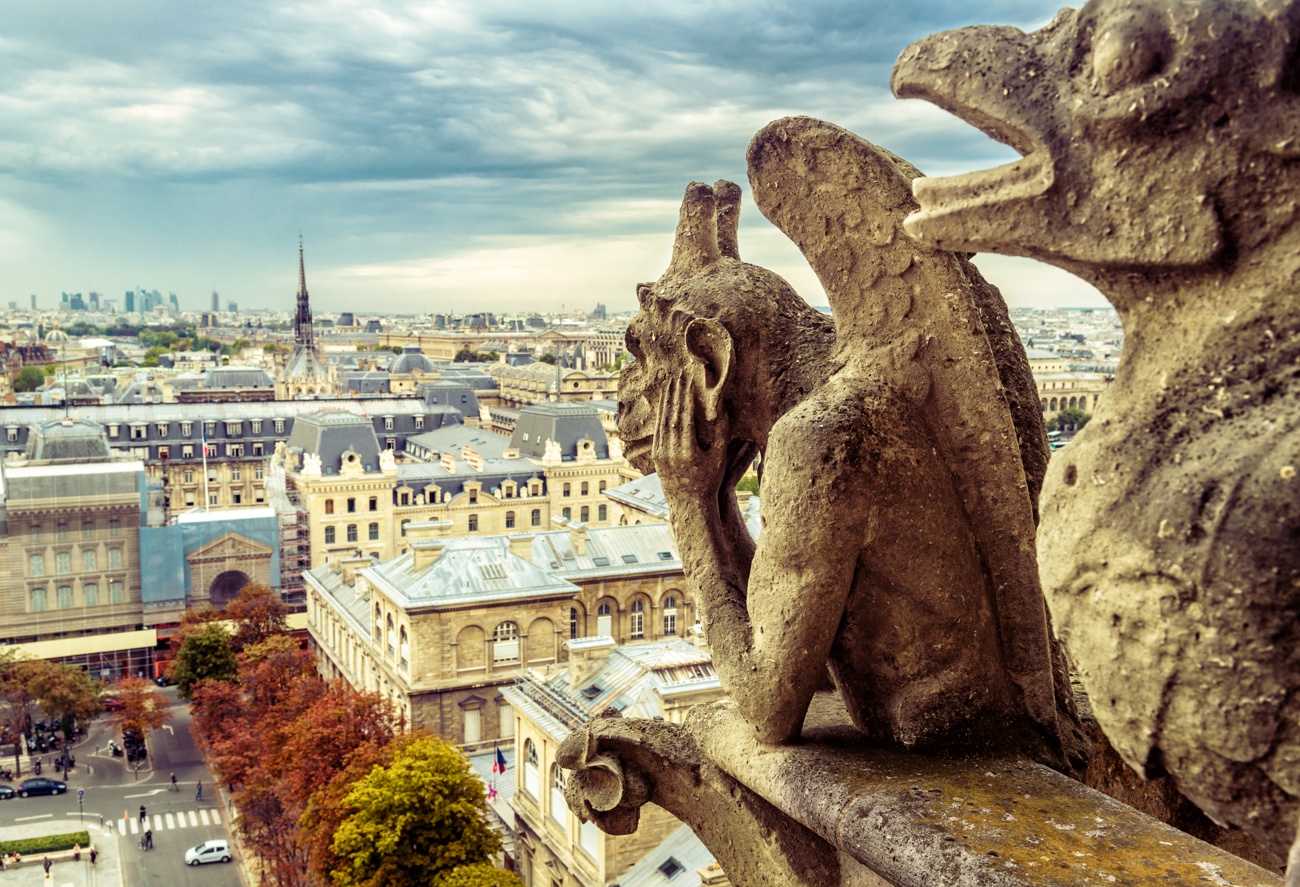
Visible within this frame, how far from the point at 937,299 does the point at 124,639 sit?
6190cm

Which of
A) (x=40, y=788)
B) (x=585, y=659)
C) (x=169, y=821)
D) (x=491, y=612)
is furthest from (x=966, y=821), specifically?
(x=40, y=788)

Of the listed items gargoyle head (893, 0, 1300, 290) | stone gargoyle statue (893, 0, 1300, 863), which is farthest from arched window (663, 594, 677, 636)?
stone gargoyle statue (893, 0, 1300, 863)

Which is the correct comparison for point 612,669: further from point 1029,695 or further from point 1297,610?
point 1297,610

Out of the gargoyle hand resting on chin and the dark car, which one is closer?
the gargoyle hand resting on chin

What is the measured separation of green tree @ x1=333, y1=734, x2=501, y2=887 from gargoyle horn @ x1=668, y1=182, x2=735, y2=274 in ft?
75.4

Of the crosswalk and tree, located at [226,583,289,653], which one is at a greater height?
tree, located at [226,583,289,653]

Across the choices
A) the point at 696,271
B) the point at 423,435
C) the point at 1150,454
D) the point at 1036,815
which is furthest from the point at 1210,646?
the point at 423,435

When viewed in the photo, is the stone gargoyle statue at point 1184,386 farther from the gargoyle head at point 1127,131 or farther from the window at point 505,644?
the window at point 505,644

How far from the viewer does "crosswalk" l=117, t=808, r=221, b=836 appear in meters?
42.4

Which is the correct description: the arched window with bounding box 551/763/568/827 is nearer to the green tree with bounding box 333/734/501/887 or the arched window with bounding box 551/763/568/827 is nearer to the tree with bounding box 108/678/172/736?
the green tree with bounding box 333/734/501/887

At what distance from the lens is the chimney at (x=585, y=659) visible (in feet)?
104

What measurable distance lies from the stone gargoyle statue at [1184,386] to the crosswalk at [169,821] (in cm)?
4541

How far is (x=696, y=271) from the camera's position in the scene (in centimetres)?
604

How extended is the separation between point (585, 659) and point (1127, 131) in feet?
97.3
